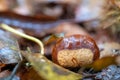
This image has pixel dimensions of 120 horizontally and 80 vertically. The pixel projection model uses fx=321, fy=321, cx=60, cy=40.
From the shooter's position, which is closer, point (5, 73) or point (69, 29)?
point (5, 73)

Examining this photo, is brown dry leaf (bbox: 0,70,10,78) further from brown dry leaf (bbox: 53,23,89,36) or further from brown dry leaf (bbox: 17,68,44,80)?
brown dry leaf (bbox: 53,23,89,36)

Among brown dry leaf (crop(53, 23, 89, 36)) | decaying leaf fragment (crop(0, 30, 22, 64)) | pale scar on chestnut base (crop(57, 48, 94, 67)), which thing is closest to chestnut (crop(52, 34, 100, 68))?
pale scar on chestnut base (crop(57, 48, 94, 67))

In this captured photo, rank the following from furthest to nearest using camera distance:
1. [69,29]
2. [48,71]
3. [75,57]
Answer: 1. [69,29]
2. [75,57]
3. [48,71]

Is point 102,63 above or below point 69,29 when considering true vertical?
below

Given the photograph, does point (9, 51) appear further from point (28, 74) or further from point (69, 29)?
point (69, 29)

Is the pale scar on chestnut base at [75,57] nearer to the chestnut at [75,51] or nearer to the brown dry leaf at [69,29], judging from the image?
the chestnut at [75,51]

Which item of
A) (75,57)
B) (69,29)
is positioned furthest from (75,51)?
(69,29)

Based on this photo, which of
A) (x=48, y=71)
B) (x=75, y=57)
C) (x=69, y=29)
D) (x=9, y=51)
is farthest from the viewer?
(x=69, y=29)
